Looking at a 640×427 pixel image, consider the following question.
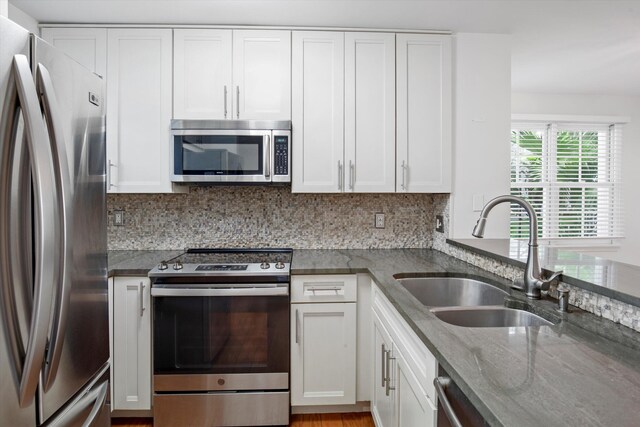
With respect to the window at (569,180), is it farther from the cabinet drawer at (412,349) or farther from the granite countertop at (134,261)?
the granite countertop at (134,261)

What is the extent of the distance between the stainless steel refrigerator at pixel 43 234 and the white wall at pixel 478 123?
6.69ft

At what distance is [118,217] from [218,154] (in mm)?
945

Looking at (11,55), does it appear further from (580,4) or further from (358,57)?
(580,4)

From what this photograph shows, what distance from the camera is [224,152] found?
2164 mm

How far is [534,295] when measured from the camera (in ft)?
4.47

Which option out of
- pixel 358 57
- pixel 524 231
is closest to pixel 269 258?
pixel 358 57

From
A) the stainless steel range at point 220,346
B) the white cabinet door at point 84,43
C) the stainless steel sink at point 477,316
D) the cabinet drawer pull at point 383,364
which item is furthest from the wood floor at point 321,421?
the white cabinet door at point 84,43

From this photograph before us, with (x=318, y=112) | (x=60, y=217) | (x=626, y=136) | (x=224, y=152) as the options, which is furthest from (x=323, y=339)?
(x=626, y=136)

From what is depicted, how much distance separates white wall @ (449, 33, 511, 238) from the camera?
7.54ft

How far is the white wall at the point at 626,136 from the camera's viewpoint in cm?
372

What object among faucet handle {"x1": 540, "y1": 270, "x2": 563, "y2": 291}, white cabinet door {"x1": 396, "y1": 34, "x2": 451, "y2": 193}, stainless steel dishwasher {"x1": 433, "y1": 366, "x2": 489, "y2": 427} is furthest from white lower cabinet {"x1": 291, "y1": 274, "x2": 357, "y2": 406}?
stainless steel dishwasher {"x1": 433, "y1": 366, "x2": 489, "y2": 427}

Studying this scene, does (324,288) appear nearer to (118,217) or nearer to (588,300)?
(588,300)

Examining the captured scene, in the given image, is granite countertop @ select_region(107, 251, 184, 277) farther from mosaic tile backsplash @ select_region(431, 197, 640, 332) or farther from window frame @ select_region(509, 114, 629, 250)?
window frame @ select_region(509, 114, 629, 250)

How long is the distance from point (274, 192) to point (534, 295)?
1723 mm
